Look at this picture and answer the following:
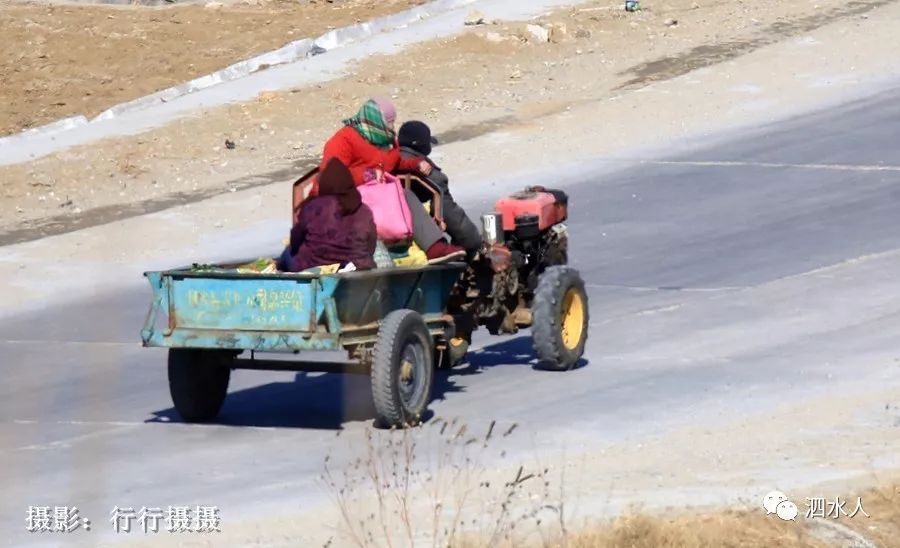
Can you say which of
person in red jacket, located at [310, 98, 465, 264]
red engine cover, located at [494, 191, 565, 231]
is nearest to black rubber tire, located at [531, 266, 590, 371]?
red engine cover, located at [494, 191, 565, 231]

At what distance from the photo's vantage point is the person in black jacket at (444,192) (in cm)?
1219

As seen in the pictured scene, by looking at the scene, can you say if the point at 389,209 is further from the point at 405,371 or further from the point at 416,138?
the point at 405,371

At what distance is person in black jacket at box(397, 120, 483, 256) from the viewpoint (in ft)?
40.0

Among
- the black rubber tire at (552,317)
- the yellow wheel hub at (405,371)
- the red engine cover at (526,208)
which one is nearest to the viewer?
the yellow wheel hub at (405,371)

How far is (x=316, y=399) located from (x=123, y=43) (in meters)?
19.5

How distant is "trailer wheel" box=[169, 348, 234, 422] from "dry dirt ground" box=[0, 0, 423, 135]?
14080mm

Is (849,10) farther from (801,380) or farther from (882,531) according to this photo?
(882,531)

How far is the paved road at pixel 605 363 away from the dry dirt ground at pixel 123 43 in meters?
9.63

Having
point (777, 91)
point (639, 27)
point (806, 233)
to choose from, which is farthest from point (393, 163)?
point (639, 27)

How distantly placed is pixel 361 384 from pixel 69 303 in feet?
14.9

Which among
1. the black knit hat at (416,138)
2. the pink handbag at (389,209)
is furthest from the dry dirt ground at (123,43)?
the pink handbag at (389,209)

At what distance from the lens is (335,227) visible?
37.2 ft

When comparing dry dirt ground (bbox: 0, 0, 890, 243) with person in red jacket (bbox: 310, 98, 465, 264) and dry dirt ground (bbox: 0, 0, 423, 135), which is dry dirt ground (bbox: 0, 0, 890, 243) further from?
person in red jacket (bbox: 310, 98, 465, 264)

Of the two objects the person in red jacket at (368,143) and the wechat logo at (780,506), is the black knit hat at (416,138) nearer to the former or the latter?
the person in red jacket at (368,143)
